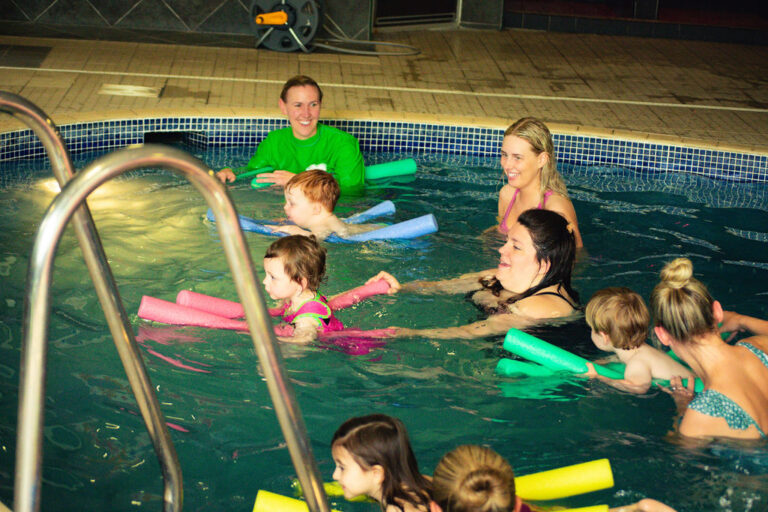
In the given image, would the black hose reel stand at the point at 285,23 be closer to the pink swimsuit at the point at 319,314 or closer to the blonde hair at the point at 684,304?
the pink swimsuit at the point at 319,314

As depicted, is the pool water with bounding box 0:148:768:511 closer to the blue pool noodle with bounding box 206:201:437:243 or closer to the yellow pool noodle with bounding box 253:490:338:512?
the blue pool noodle with bounding box 206:201:437:243

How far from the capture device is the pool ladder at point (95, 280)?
5.06 ft

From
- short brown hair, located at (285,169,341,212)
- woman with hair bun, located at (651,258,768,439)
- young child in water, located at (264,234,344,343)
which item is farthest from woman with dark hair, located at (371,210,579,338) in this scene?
short brown hair, located at (285,169,341,212)

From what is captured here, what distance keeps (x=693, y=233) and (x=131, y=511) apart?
13.6ft

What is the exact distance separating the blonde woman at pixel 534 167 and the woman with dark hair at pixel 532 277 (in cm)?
78

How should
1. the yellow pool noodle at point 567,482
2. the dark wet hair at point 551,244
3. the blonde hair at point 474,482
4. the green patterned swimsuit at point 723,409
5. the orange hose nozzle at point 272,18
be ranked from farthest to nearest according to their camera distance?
the orange hose nozzle at point 272,18, the dark wet hair at point 551,244, the green patterned swimsuit at point 723,409, the yellow pool noodle at point 567,482, the blonde hair at point 474,482

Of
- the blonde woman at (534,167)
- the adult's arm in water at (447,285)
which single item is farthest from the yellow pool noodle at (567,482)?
the blonde woman at (534,167)

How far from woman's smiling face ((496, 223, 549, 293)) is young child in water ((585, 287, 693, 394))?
0.46m

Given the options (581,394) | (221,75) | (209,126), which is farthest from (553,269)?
(221,75)

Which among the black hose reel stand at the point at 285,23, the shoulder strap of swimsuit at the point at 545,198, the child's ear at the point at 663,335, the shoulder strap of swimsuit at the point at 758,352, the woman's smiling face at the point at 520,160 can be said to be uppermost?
the black hose reel stand at the point at 285,23

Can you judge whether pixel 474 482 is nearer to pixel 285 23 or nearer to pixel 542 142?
pixel 542 142

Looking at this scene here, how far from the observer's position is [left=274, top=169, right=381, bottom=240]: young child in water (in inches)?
194

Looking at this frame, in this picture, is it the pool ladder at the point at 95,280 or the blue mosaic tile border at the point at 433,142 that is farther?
the blue mosaic tile border at the point at 433,142

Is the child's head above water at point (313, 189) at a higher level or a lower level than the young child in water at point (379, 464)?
higher
